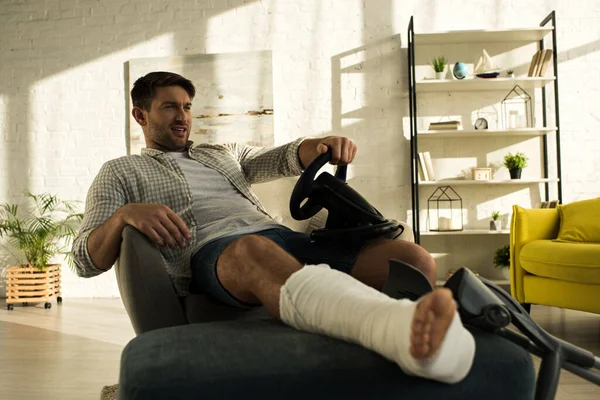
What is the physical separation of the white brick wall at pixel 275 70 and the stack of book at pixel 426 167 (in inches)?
9.8

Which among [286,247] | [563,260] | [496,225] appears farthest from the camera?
[496,225]

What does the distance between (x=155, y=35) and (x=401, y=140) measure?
2.13 metres

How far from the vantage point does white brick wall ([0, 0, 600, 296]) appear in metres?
4.36

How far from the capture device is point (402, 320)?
81cm

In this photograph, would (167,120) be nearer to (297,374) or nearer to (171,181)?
(171,181)

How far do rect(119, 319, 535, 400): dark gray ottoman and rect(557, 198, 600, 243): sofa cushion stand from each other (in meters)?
2.38

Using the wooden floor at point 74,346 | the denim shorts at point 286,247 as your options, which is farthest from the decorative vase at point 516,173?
the denim shorts at point 286,247

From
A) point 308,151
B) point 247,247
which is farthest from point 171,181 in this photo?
point 247,247

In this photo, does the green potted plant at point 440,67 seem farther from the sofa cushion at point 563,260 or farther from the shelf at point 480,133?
the sofa cushion at point 563,260

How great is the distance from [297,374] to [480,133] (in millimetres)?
3668

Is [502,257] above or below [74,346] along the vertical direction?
above

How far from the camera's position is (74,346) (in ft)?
9.37

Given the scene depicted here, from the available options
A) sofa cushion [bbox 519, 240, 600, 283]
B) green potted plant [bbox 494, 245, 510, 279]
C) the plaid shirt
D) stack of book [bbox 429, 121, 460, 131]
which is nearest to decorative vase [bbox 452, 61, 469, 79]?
stack of book [bbox 429, 121, 460, 131]

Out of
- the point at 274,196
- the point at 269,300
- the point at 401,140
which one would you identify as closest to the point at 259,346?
the point at 269,300
